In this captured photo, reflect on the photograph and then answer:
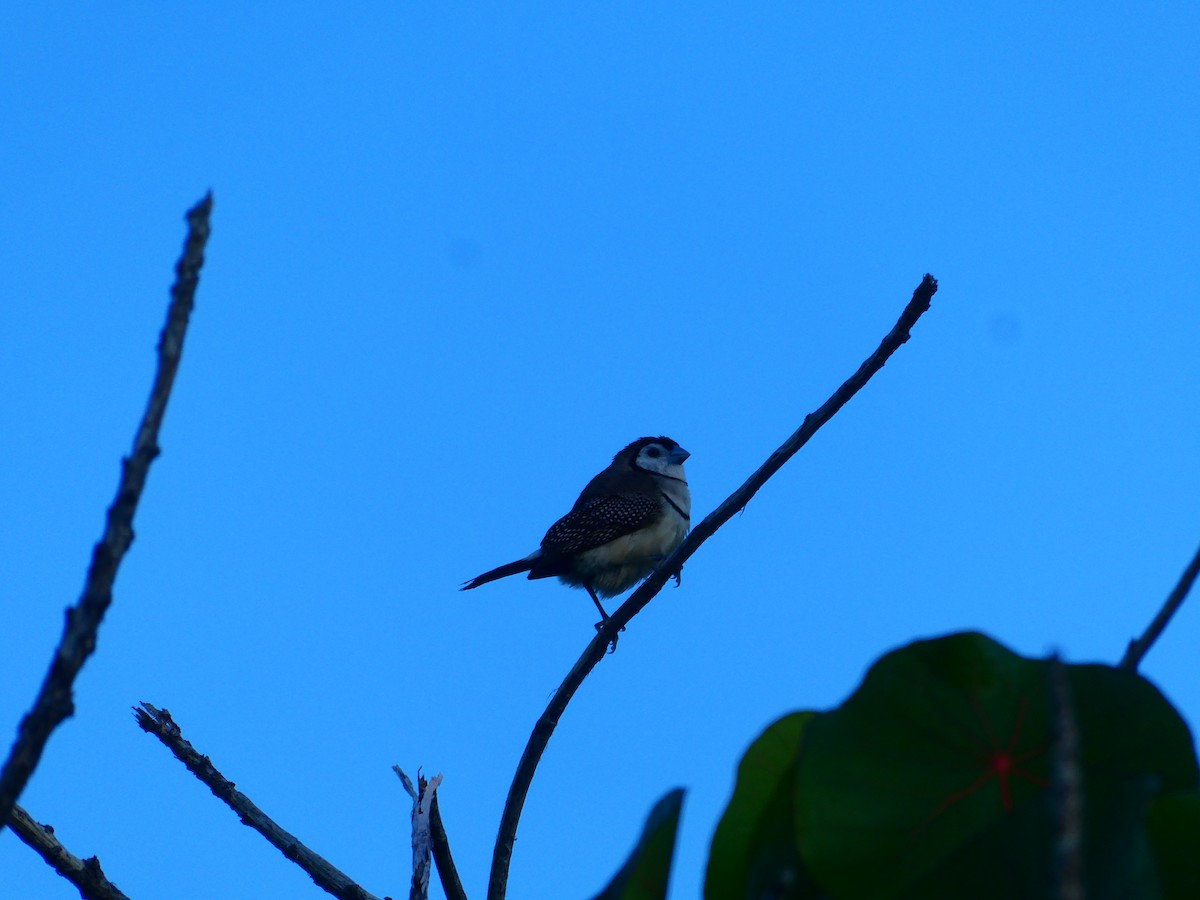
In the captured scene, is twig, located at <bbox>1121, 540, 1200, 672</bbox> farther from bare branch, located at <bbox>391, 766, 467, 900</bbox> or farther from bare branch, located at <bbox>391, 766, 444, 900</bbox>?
bare branch, located at <bbox>391, 766, 467, 900</bbox>

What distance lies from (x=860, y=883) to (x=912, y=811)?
78 millimetres

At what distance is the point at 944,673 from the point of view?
3.27 ft

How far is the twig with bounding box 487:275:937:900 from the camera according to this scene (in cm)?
251

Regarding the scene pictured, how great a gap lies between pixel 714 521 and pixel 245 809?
1.27 metres

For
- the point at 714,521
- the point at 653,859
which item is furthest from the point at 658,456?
the point at 653,859

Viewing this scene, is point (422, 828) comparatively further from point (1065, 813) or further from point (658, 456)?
point (658, 456)

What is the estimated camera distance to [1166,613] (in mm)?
993

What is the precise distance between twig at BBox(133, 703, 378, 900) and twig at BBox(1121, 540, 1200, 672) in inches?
76.8

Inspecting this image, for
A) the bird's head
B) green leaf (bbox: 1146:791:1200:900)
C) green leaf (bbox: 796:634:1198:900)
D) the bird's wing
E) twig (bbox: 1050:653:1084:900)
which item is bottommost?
twig (bbox: 1050:653:1084:900)

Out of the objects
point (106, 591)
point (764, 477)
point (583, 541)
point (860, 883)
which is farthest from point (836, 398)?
point (583, 541)

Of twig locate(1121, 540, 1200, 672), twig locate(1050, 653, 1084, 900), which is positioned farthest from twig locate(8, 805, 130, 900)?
twig locate(1050, 653, 1084, 900)

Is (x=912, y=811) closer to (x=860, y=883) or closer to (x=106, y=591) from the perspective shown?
(x=860, y=883)

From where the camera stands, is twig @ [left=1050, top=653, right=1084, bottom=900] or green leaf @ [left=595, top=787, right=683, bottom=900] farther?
green leaf @ [left=595, top=787, right=683, bottom=900]

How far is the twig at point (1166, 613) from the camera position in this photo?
3.25 feet
